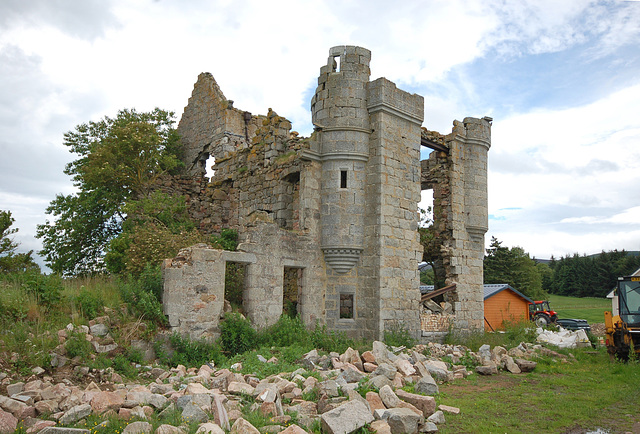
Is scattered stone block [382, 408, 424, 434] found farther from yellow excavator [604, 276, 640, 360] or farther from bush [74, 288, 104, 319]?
yellow excavator [604, 276, 640, 360]

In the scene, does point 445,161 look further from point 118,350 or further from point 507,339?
point 118,350

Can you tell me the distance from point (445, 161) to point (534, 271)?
27.6 meters

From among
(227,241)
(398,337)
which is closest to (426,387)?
(398,337)

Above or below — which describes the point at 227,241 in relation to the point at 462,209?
below

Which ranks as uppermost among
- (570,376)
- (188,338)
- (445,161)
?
(445,161)

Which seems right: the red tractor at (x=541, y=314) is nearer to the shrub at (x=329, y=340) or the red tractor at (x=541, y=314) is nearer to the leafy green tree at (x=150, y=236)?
the shrub at (x=329, y=340)

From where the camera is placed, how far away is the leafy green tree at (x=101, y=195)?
1652cm

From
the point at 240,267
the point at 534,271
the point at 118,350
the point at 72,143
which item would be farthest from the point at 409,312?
the point at 534,271

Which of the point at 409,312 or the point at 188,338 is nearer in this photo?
the point at 188,338

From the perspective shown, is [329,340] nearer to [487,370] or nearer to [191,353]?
[191,353]

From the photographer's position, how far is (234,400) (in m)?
6.68

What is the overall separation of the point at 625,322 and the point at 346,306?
6.82m

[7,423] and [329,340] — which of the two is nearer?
[7,423]

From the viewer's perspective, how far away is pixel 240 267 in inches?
511
